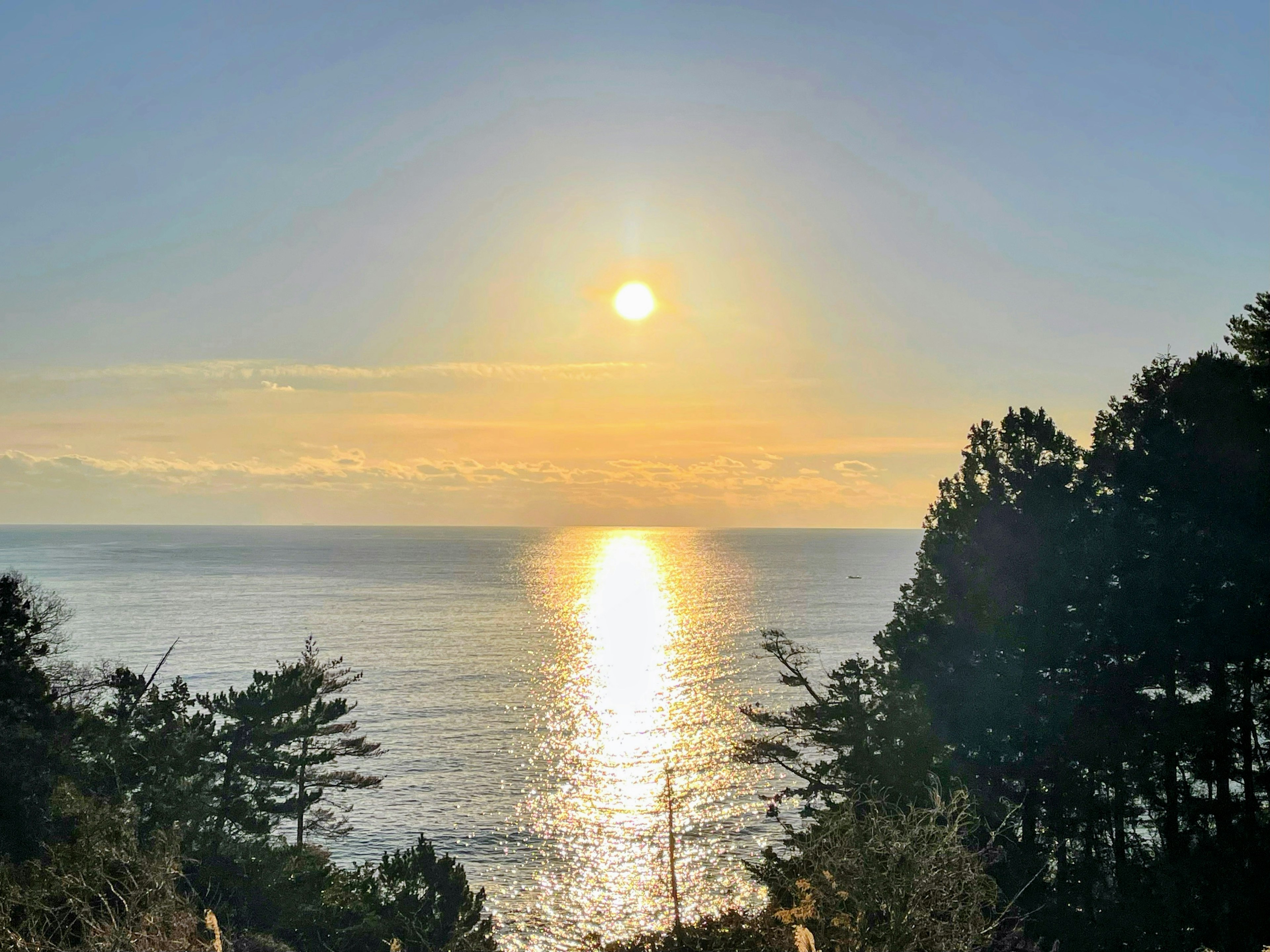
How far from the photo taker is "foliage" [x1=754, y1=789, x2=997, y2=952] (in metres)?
15.3

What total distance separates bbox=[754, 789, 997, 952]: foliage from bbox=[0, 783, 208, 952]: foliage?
A: 13.2m

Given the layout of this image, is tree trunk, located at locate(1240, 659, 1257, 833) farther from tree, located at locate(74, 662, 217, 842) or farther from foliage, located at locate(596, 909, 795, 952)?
tree, located at locate(74, 662, 217, 842)

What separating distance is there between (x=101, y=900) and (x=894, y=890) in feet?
60.9

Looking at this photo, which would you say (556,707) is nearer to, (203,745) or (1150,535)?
(203,745)

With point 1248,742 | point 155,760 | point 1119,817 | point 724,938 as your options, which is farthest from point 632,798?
point 1248,742

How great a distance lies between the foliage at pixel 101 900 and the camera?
1706 cm

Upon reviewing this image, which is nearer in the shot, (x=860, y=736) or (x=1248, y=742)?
(x=1248, y=742)

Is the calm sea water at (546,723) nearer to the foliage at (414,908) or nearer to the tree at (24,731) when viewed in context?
the foliage at (414,908)

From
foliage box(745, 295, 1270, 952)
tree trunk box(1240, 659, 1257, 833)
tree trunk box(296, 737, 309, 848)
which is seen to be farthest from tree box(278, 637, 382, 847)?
tree trunk box(1240, 659, 1257, 833)

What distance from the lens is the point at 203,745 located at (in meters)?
34.4

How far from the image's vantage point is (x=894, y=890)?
15422 millimetres

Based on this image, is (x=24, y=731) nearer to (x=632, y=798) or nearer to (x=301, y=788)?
(x=301, y=788)

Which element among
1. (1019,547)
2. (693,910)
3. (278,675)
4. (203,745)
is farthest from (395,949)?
(693,910)

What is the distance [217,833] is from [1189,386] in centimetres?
3908
